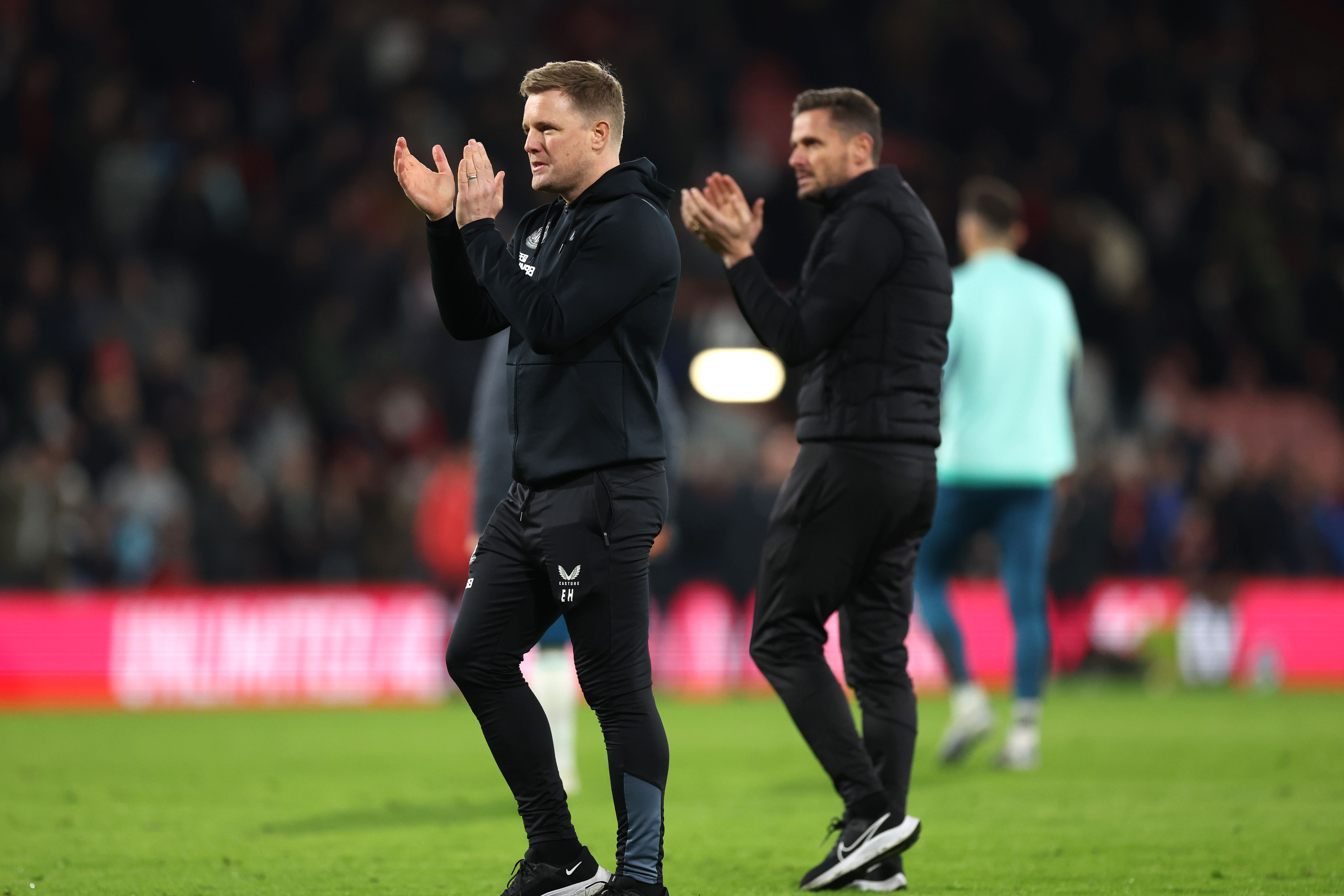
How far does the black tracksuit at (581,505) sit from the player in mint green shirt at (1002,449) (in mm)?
3606

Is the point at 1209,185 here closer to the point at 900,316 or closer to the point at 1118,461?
the point at 1118,461

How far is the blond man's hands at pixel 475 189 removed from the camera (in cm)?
455

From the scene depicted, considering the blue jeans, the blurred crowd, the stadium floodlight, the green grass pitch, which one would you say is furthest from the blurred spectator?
the blue jeans

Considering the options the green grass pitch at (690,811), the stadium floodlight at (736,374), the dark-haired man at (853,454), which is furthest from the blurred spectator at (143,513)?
the dark-haired man at (853,454)

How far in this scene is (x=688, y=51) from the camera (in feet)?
62.1

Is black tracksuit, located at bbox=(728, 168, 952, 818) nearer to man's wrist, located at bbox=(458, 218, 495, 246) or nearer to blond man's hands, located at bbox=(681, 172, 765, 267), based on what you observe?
blond man's hands, located at bbox=(681, 172, 765, 267)

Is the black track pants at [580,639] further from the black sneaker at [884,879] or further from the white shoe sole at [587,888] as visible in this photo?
the black sneaker at [884,879]

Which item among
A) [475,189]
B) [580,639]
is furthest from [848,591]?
[475,189]

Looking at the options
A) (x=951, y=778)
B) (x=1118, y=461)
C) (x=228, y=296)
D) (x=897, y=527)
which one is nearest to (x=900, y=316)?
(x=897, y=527)

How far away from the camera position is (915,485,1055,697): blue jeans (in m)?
8.08

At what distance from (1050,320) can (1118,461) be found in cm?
820

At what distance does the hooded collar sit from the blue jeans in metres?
2.87

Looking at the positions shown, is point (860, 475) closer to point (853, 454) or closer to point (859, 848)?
point (853, 454)

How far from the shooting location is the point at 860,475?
17.2ft
